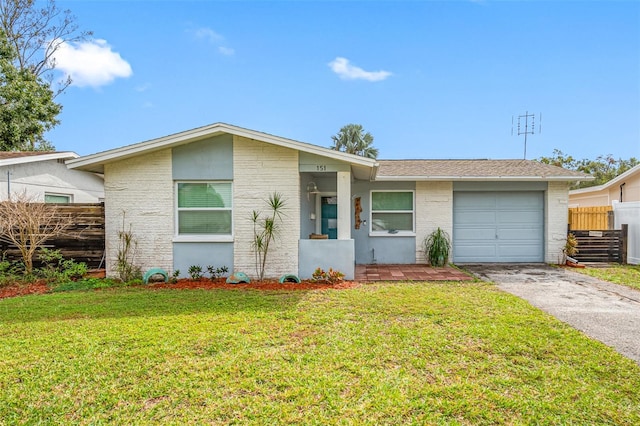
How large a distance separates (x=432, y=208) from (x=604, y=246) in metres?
5.66

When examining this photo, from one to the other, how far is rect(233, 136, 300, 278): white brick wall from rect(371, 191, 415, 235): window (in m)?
3.79

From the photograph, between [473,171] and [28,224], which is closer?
[28,224]

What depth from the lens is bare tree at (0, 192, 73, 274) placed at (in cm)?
833

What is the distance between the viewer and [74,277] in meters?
8.81

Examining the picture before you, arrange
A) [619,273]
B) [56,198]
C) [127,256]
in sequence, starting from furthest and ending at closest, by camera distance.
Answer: [56,198]
[619,273]
[127,256]

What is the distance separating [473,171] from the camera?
11656 mm

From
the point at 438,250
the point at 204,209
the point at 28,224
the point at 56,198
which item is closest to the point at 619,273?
the point at 438,250

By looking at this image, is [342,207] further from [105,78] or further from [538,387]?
[105,78]

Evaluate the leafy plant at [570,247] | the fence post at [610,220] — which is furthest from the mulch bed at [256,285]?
the fence post at [610,220]

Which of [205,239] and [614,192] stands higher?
[614,192]

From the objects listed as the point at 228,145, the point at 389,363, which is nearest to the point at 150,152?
the point at 228,145

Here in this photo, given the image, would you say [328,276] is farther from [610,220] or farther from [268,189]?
[610,220]

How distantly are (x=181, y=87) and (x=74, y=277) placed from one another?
8728 mm

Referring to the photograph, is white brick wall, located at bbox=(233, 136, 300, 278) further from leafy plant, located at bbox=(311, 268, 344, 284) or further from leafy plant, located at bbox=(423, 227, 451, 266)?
leafy plant, located at bbox=(423, 227, 451, 266)
